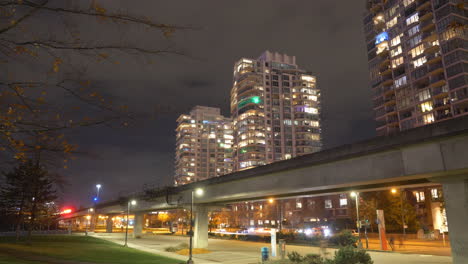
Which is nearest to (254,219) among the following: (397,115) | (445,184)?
(397,115)

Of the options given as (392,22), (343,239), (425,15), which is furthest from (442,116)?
(343,239)

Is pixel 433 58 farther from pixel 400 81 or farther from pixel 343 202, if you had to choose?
pixel 343 202

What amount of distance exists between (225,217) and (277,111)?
67.7m

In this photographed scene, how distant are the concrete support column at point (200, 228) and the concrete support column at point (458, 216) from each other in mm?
28893

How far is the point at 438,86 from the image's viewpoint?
87.5 metres

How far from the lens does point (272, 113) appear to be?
181 m

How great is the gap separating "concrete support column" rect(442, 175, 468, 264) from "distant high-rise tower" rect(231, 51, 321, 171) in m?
155

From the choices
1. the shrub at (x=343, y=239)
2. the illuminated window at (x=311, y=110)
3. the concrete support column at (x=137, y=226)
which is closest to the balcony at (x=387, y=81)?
the shrub at (x=343, y=239)

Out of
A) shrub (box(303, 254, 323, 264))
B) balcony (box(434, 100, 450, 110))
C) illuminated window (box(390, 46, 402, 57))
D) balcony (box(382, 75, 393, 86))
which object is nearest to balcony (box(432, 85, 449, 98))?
balcony (box(434, 100, 450, 110))

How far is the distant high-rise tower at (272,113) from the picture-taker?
175250 millimetres

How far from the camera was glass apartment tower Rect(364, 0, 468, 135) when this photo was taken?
83.5 metres

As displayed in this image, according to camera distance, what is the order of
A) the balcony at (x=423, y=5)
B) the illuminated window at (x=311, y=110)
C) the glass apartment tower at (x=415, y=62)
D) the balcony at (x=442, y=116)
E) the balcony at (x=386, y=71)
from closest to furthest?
the balcony at (x=442, y=116), the glass apartment tower at (x=415, y=62), the balcony at (x=423, y=5), the balcony at (x=386, y=71), the illuminated window at (x=311, y=110)

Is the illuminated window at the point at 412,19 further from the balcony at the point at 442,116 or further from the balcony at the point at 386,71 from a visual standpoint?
the balcony at the point at 442,116

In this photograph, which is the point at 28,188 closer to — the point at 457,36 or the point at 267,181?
the point at 267,181
